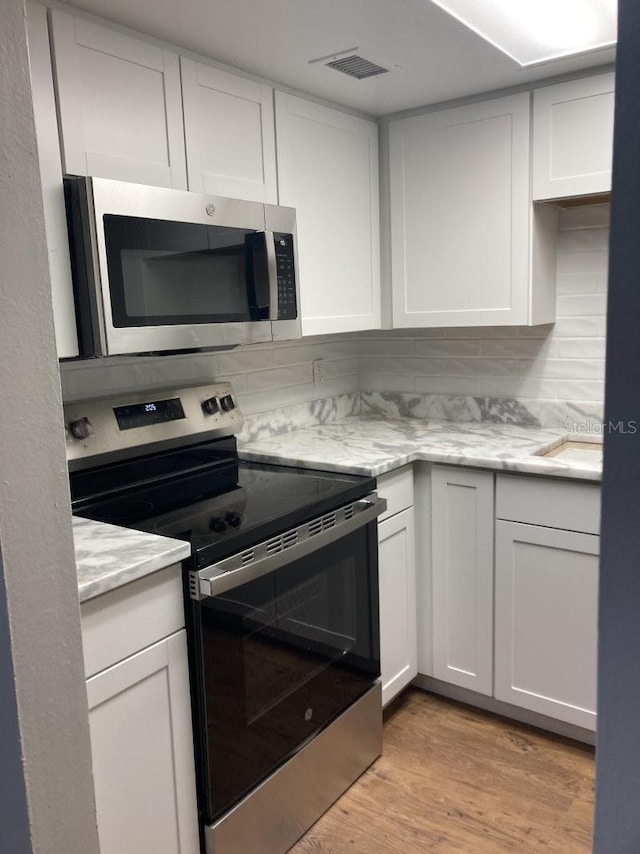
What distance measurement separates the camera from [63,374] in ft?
6.45

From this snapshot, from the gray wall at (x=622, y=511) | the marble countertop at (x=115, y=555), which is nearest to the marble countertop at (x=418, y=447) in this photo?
the marble countertop at (x=115, y=555)

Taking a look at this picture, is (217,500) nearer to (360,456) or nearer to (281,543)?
(281,543)

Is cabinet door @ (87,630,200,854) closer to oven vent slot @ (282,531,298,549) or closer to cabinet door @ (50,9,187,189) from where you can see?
oven vent slot @ (282,531,298,549)

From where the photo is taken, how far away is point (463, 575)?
235cm

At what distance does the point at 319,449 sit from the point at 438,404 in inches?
29.5

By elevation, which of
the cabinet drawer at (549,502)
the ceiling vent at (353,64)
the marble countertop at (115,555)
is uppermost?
the ceiling vent at (353,64)

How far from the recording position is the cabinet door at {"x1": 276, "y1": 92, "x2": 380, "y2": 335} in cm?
227

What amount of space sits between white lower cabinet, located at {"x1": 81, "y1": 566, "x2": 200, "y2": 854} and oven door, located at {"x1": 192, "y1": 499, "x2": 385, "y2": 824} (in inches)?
1.9

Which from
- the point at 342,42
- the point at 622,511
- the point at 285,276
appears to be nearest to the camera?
the point at 622,511

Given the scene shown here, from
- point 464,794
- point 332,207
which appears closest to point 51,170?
point 332,207

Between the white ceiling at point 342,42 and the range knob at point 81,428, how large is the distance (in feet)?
3.21

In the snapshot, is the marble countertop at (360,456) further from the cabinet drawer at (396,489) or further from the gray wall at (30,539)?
the gray wall at (30,539)

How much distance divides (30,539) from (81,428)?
1.02 metres

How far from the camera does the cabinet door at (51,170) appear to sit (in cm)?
153
